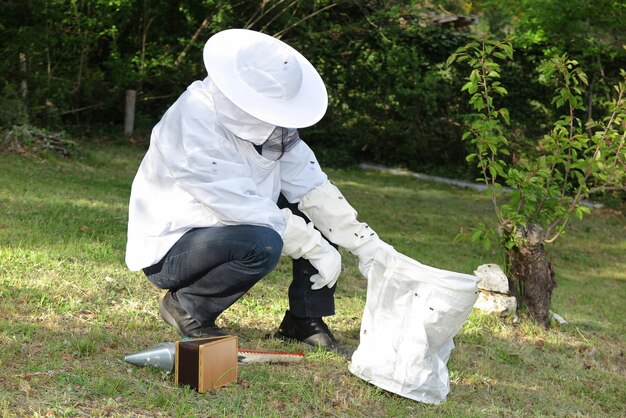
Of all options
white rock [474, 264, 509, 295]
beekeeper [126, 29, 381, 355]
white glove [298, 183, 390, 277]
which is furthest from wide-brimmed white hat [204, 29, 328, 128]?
white rock [474, 264, 509, 295]

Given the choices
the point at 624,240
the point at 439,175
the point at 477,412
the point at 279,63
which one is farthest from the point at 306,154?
the point at 439,175

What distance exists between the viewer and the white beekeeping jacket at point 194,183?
3.86 m

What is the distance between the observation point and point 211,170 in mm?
3861

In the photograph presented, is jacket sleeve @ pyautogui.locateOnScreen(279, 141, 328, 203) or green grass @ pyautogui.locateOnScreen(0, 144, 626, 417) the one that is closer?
green grass @ pyautogui.locateOnScreen(0, 144, 626, 417)

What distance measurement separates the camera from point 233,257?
155 inches

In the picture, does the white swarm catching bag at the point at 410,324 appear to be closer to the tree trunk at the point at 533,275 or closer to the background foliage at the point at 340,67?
the tree trunk at the point at 533,275

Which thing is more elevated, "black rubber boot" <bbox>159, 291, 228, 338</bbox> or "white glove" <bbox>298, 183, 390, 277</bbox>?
"white glove" <bbox>298, 183, 390, 277</bbox>

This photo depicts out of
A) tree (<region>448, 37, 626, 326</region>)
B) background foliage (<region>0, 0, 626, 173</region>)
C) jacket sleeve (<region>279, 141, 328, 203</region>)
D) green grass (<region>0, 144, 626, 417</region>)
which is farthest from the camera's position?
background foliage (<region>0, 0, 626, 173</region>)

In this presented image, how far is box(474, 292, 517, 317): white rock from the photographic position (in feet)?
18.5

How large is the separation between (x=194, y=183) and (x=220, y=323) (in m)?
1.16

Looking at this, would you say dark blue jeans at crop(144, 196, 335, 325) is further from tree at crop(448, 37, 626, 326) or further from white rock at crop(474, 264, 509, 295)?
white rock at crop(474, 264, 509, 295)

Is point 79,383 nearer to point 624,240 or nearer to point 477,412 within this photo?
point 477,412

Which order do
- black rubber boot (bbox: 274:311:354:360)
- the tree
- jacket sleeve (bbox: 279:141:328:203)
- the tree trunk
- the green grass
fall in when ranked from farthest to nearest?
the tree trunk < the tree < black rubber boot (bbox: 274:311:354:360) < jacket sleeve (bbox: 279:141:328:203) < the green grass

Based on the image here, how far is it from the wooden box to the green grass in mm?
59
